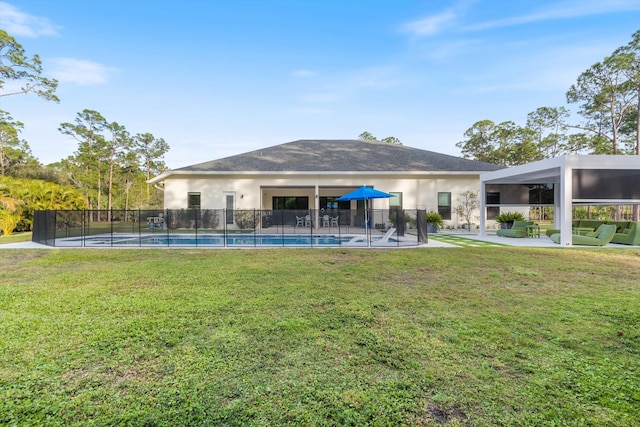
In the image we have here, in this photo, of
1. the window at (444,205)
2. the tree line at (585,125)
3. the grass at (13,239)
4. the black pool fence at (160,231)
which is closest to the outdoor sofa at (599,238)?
the black pool fence at (160,231)

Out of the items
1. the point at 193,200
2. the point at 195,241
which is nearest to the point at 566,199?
Answer: the point at 195,241

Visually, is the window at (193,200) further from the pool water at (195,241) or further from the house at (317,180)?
the pool water at (195,241)

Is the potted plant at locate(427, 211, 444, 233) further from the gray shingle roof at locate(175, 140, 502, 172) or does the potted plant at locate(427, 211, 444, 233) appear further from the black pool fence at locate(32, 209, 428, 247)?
the gray shingle roof at locate(175, 140, 502, 172)

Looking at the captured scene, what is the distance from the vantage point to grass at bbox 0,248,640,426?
6.93 feet

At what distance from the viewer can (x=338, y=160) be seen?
66.9 feet

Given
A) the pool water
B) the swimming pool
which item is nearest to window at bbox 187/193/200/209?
the swimming pool

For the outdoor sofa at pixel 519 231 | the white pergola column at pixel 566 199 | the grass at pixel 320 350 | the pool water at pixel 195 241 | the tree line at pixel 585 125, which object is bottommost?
the grass at pixel 320 350

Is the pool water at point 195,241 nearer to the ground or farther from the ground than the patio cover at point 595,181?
nearer to the ground

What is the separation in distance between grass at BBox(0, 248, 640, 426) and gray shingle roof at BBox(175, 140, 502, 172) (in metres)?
13.2

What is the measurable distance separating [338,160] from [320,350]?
18.2 metres

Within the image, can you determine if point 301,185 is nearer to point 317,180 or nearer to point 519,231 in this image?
point 317,180

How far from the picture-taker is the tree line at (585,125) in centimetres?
2353

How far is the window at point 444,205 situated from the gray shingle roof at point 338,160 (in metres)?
1.68

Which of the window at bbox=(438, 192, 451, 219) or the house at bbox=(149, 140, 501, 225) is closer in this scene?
the house at bbox=(149, 140, 501, 225)
